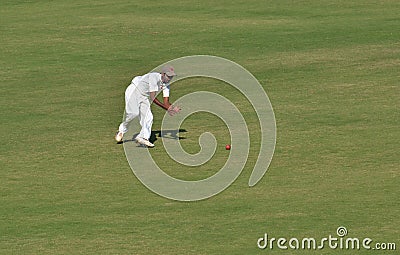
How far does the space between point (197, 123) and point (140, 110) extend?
273 cm

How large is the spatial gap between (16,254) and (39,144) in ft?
26.3

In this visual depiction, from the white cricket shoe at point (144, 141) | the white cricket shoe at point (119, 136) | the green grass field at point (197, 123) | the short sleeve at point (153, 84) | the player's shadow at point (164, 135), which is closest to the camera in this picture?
the green grass field at point (197, 123)

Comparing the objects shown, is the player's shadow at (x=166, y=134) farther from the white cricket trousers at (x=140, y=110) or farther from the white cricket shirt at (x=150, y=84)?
the white cricket shirt at (x=150, y=84)

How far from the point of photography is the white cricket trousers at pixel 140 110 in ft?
82.5

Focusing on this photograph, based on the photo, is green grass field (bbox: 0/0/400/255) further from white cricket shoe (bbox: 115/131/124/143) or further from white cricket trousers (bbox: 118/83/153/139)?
white cricket trousers (bbox: 118/83/153/139)

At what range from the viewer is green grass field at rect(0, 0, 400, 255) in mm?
19422

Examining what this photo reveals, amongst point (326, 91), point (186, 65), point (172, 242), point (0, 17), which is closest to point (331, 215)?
point (172, 242)

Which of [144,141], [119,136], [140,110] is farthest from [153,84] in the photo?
[119,136]

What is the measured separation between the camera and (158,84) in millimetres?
25078

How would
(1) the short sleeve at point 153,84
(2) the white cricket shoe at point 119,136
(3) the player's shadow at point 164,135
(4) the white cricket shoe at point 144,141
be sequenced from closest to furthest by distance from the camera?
(1) the short sleeve at point 153,84, (4) the white cricket shoe at point 144,141, (2) the white cricket shoe at point 119,136, (3) the player's shadow at point 164,135

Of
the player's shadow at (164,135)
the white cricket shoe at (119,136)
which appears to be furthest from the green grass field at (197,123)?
the player's shadow at (164,135)

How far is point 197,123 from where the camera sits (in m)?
27.7

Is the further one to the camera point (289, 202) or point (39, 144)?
point (39, 144)

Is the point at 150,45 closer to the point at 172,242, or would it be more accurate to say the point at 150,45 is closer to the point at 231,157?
the point at 231,157
